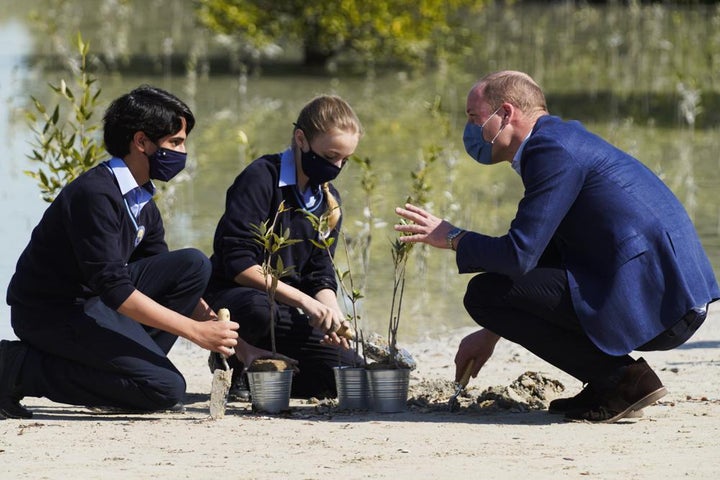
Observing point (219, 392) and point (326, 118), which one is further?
point (326, 118)

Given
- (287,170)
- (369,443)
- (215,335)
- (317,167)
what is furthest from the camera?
(287,170)

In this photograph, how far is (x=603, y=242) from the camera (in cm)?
504

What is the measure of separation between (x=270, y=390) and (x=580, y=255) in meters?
1.30

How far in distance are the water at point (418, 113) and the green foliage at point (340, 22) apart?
43 centimetres

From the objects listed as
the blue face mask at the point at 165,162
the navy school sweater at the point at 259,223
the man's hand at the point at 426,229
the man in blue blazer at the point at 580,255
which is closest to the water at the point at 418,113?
the navy school sweater at the point at 259,223

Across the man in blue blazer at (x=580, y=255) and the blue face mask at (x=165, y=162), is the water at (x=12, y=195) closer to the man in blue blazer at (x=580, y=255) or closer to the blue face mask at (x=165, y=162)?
the blue face mask at (x=165, y=162)

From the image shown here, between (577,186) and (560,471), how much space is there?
1116 millimetres

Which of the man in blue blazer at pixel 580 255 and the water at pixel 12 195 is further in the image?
the water at pixel 12 195

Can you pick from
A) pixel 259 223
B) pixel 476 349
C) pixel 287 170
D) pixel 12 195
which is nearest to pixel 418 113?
pixel 12 195

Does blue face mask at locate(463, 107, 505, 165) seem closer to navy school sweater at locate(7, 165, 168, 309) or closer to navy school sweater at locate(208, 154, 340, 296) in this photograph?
navy school sweater at locate(208, 154, 340, 296)

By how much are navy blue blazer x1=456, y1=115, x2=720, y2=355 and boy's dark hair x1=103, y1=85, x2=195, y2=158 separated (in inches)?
47.8

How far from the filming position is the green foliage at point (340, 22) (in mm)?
17422

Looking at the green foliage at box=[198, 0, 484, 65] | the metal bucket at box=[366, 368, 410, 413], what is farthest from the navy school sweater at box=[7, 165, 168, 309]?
the green foliage at box=[198, 0, 484, 65]

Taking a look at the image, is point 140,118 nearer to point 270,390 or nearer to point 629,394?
point 270,390
